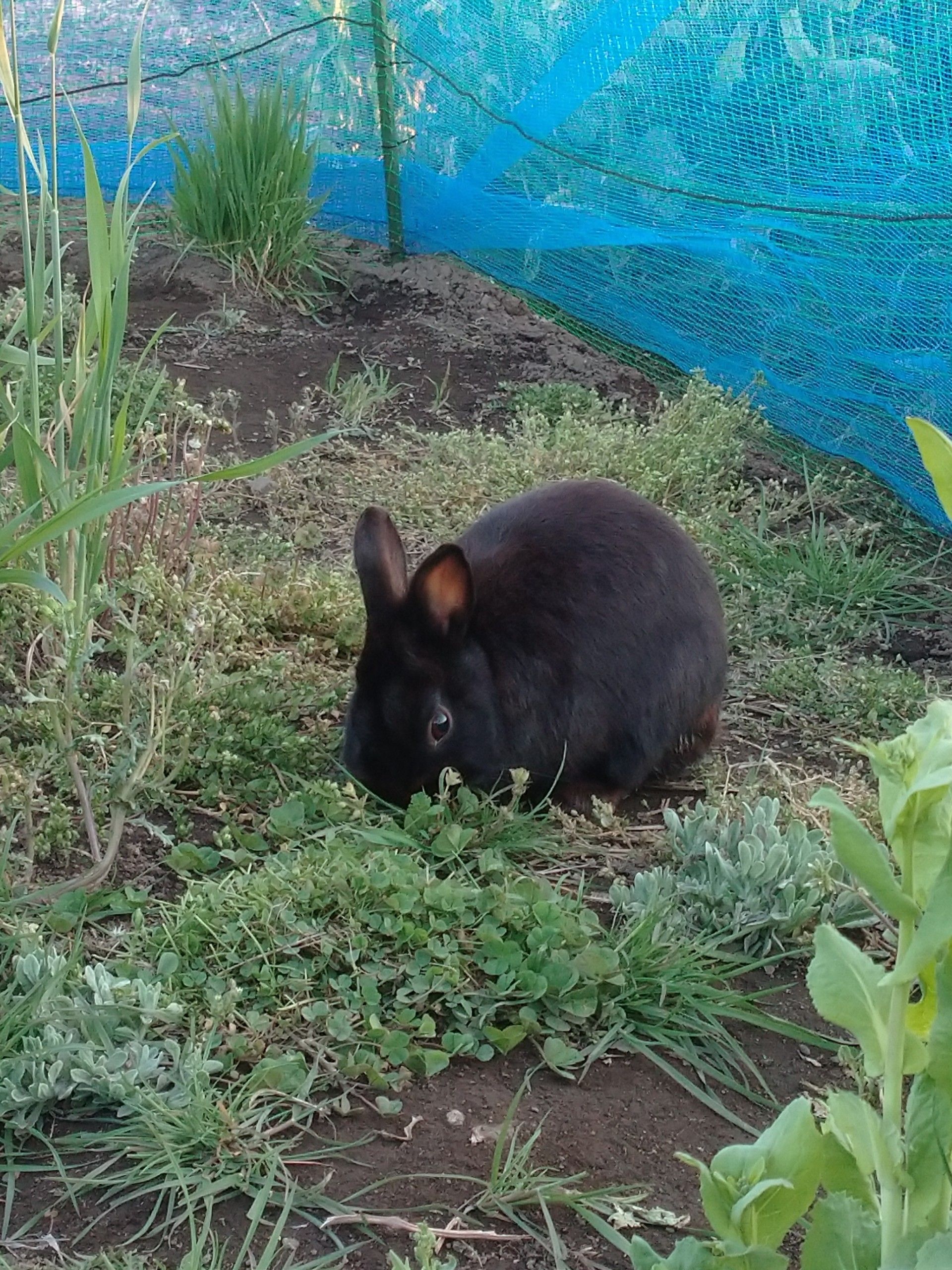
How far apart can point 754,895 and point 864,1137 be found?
4.82 ft

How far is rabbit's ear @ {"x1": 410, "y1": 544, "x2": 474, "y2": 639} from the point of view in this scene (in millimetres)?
3023

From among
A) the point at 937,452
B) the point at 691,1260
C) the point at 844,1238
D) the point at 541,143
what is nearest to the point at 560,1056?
the point at 691,1260

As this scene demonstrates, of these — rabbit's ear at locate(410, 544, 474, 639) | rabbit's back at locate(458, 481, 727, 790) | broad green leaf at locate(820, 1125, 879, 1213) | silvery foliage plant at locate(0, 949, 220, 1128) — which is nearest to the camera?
broad green leaf at locate(820, 1125, 879, 1213)

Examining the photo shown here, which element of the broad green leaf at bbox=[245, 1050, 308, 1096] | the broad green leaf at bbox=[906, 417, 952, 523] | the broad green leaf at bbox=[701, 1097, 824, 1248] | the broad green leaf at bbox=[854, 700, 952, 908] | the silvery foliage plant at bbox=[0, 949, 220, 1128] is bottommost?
the broad green leaf at bbox=[245, 1050, 308, 1096]

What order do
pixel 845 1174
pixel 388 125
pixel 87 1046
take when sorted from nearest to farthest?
1. pixel 845 1174
2. pixel 87 1046
3. pixel 388 125

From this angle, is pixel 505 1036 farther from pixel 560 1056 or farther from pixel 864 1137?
pixel 864 1137

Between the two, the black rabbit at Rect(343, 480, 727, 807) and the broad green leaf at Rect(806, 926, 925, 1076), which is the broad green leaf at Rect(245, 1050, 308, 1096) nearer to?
the black rabbit at Rect(343, 480, 727, 807)

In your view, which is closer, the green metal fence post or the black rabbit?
the black rabbit

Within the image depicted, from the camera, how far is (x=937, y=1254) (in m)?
1.05

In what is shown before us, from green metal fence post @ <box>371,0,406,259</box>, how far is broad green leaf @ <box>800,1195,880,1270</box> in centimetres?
613

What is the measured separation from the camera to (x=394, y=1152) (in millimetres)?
2100

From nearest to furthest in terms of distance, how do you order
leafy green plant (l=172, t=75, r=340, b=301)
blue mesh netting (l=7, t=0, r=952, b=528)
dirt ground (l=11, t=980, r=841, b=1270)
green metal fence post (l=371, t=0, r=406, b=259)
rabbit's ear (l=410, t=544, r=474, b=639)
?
dirt ground (l=11, t=980, r=841, b=1270)
rabbit's ear (l=410, t=544, r=474, b=639)
blue mesh netting (l=7, t=0, r=952, b=528)
leafy green plant (l=172, t=75, r=340, b=301)
green metal fence post (l=371, t=0, r=406, b=259)

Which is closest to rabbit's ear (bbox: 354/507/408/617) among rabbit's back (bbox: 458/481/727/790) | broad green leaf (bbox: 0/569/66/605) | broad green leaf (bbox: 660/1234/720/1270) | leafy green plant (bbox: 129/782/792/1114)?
rabbit's back (bbox: 458/481/727/790)

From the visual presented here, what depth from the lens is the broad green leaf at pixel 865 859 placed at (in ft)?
3.52
